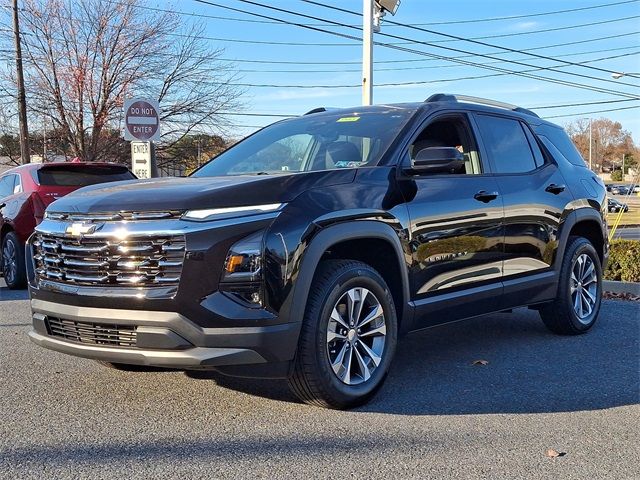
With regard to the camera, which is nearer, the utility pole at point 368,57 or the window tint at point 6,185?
the window tint at point 6,185

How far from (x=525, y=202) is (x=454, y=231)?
1.06 meters

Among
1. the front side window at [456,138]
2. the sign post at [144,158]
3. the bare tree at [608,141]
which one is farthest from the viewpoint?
the bare tree at [608,141]

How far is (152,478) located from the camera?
10.0 feet

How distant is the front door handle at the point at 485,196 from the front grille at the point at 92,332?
105 inches

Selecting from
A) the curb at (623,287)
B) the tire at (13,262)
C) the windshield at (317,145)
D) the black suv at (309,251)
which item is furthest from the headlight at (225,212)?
the curb at (623,287)

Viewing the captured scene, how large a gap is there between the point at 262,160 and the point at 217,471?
2.64 m

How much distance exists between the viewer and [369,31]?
12.7 meters

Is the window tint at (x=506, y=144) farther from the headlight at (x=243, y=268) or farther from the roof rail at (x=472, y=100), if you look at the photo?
the headlight at (x=243, y=268)

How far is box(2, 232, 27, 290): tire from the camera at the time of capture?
29.0 ft

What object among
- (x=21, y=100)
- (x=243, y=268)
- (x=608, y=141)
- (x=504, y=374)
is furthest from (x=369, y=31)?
(x=608, y=141)

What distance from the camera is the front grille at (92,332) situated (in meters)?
3.69

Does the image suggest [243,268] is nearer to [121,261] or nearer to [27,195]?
[121,261]

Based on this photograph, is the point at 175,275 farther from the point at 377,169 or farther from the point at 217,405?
the point at 377,169

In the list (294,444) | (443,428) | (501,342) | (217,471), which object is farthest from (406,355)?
(217,471)
